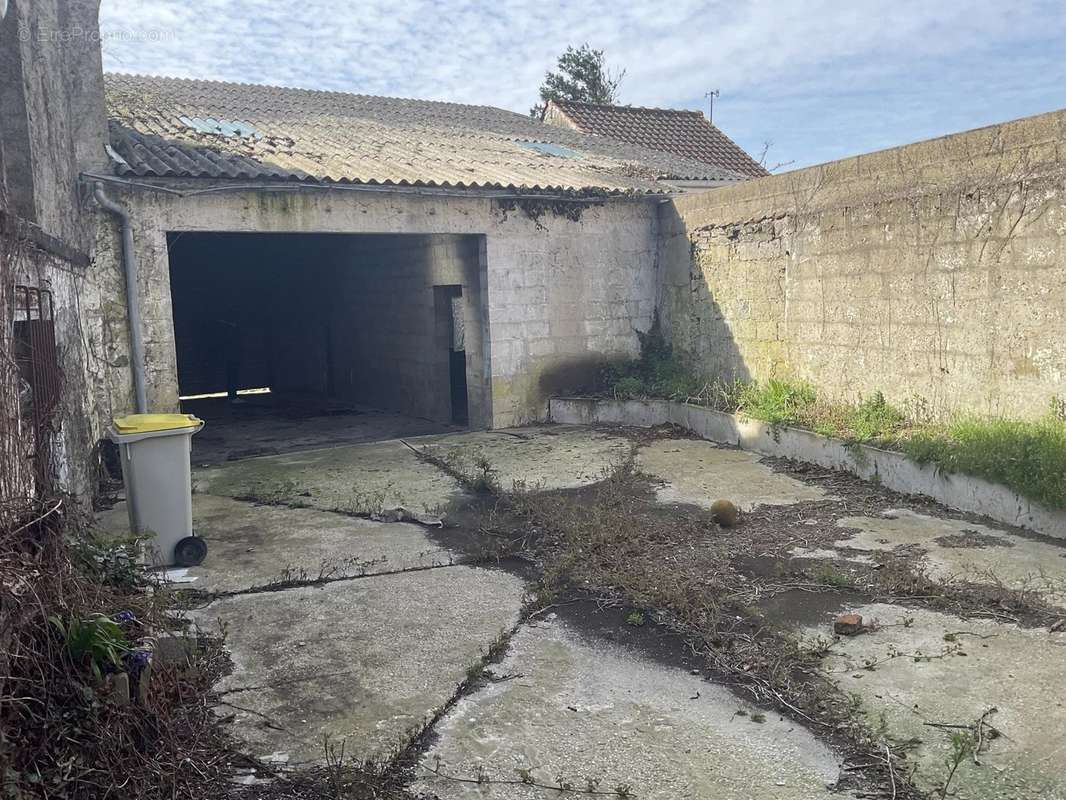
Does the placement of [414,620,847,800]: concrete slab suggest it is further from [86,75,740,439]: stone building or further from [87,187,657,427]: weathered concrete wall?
[87,187,657,427]: weathered concrete wall

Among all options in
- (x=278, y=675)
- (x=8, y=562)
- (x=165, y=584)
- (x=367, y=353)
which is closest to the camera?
(x=8, y=562)

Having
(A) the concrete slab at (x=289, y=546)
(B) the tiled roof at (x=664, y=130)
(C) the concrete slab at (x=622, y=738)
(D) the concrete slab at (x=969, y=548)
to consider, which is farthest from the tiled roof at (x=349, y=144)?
(C) the concrete slab at (x=622, y=738)

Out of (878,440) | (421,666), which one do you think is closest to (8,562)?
(421,666)

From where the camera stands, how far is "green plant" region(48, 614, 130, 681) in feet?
10.6

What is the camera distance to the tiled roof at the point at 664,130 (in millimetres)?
19078

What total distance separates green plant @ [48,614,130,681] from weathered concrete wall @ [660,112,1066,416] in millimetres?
6966

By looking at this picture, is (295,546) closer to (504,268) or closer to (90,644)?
(90,644)

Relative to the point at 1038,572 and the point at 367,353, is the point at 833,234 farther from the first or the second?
the point at 367,353

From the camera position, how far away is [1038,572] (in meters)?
5.36

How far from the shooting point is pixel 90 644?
3260 millimetres

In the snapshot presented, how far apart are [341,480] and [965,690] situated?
21.3 feet

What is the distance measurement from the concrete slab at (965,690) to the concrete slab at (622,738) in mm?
442

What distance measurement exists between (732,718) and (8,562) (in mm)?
3014

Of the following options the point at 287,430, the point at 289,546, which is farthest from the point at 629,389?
the point at 289,546
